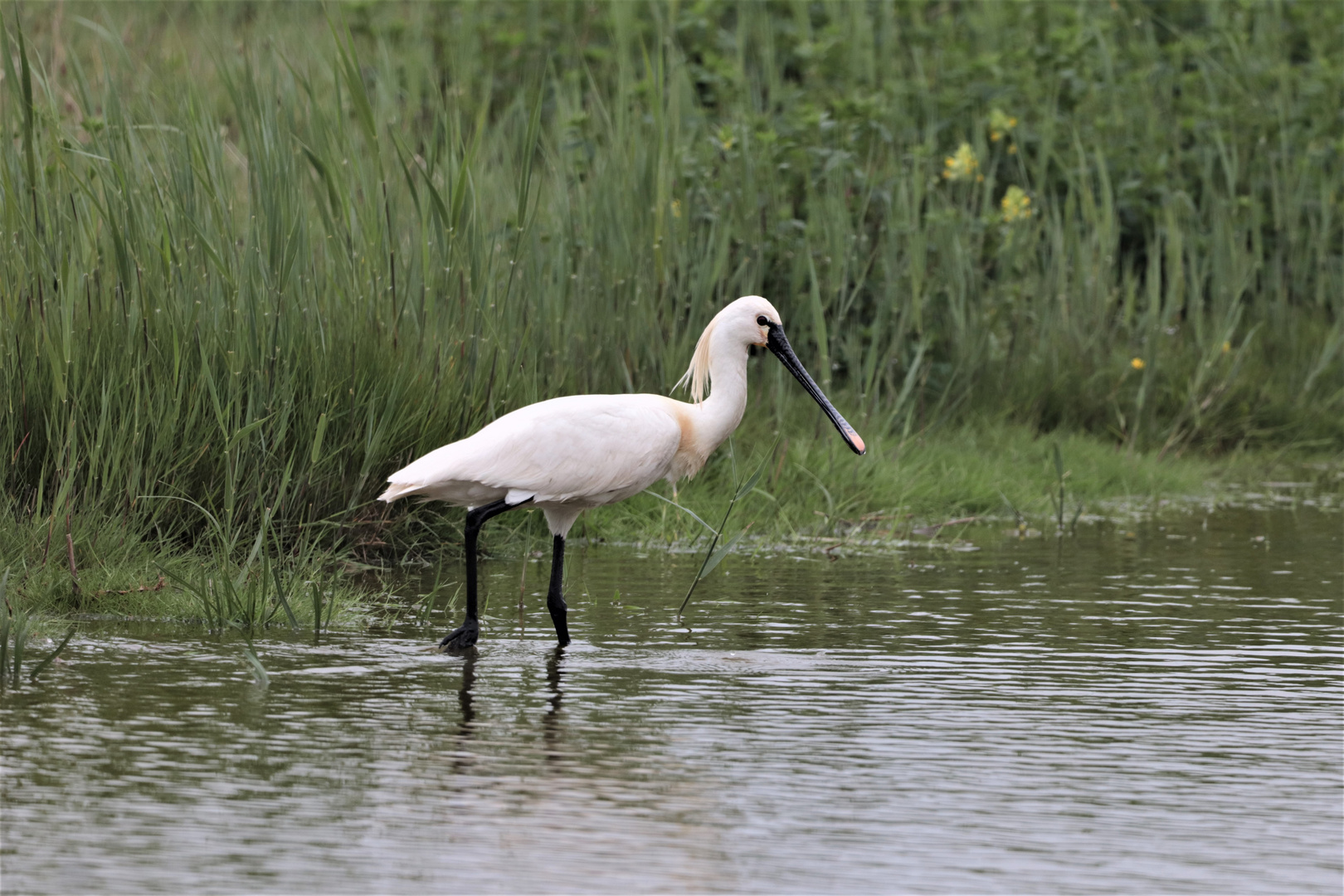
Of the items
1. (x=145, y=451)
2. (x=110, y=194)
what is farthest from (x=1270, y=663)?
(x=110, y=194)

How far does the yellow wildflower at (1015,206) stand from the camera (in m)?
11.5

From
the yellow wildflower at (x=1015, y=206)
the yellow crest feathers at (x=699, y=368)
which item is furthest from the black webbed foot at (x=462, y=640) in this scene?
the yellow wildflower at (x=1015, y=206)

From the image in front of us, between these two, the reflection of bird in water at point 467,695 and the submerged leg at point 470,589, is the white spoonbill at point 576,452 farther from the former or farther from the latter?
the reflection of bird in water at point 467,695

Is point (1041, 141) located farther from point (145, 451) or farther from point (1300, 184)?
point (145, 451)

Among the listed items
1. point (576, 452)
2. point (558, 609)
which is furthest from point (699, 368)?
point (558, 609)

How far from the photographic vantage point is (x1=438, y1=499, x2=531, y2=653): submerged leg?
6184 mm

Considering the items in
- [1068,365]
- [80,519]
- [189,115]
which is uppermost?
[189,115]

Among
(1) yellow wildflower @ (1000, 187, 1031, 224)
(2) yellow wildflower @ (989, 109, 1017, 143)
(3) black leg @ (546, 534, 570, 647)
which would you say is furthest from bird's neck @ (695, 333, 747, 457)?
(2) yellow wildflower @ (989, 109, 1017, 143)

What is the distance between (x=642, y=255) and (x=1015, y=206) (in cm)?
295

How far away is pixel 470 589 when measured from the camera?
6402 mm

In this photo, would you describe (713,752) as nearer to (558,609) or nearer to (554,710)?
(554,710)

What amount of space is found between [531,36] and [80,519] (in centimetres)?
811

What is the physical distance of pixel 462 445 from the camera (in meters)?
6.72

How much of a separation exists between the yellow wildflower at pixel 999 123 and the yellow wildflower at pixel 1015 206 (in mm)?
559
